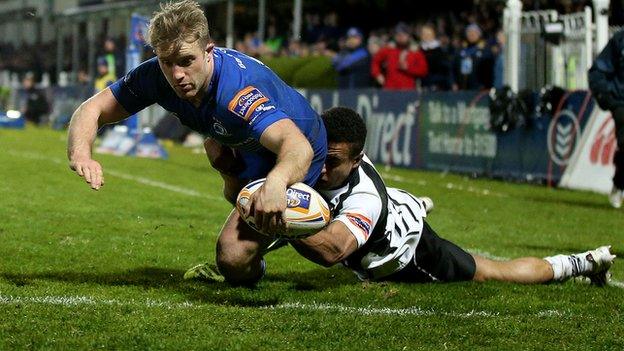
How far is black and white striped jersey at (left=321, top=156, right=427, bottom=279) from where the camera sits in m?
7.25

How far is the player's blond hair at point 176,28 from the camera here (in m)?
6.50

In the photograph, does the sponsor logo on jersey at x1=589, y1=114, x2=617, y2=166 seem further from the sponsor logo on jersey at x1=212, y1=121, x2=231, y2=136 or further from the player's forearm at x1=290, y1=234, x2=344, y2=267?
the sponsor logo on jersey at x1=212, y1=121, x2=231, y2=136

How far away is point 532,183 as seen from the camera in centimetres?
1772

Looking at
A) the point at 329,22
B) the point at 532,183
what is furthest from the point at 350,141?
the point at 329,22

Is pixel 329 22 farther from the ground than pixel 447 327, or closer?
closer

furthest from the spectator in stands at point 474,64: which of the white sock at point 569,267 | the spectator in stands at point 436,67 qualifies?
the white sock at point 569,267

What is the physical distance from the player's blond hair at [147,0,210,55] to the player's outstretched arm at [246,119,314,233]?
588 millimetres

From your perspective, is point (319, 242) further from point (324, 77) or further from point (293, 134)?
point (324, 77)

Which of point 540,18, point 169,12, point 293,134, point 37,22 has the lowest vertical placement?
point 37,22

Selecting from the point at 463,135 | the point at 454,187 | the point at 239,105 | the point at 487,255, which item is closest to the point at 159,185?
the point at 454,187

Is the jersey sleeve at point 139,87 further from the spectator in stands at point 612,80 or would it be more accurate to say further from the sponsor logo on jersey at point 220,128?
the spectator in stands at point 612,80

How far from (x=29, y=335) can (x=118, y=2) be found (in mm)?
29940

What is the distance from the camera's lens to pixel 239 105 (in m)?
6.64

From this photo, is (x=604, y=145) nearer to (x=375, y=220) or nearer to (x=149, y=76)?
(x=375, y=220)
